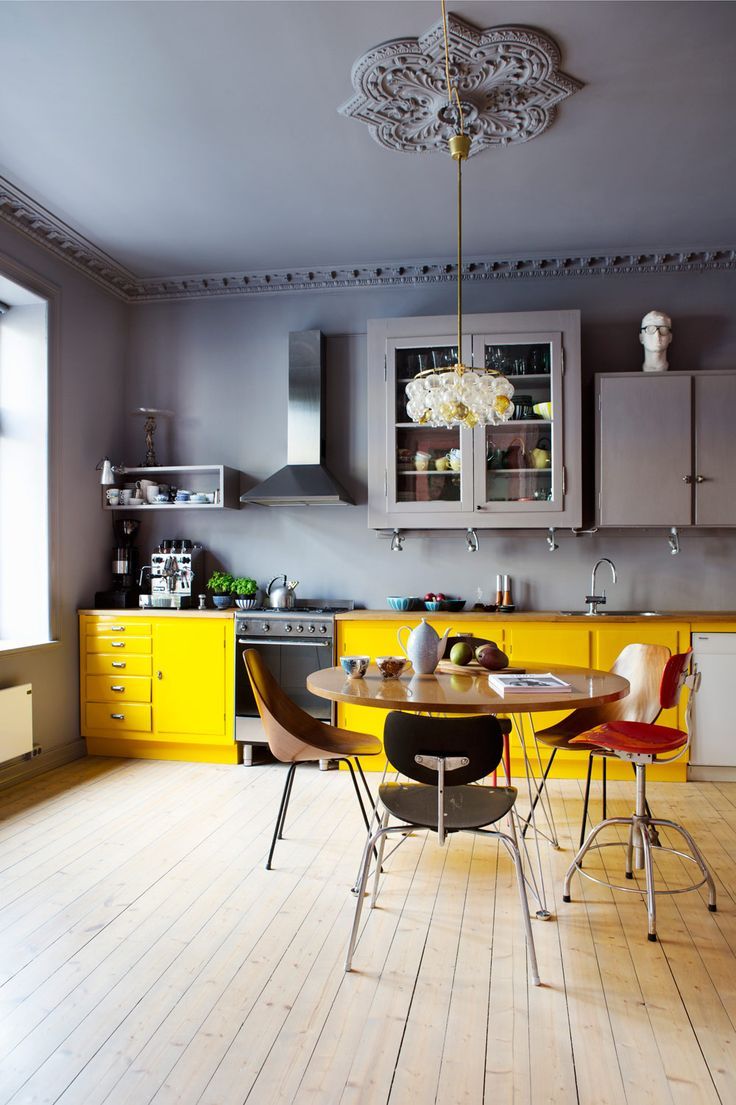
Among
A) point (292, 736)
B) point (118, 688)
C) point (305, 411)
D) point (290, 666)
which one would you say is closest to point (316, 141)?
point (305, 411)

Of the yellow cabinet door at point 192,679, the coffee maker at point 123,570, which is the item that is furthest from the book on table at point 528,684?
the coffee maker at point 123,570

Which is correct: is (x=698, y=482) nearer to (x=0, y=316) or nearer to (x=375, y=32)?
(x=375, y=32)

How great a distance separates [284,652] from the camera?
420 cm

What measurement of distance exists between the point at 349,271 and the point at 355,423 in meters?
0.98

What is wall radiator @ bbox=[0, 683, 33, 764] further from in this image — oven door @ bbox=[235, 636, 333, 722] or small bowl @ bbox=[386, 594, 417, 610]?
small bowl @ bbox=[386, 594, 417, 610]

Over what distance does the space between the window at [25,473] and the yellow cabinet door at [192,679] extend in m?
0.69

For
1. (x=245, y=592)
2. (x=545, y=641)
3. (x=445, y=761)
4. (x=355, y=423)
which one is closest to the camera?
(x=445, y=761)

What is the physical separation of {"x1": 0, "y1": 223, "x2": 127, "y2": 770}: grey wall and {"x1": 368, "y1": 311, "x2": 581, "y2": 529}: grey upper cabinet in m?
1.82

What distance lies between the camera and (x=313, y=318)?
15.7 ft

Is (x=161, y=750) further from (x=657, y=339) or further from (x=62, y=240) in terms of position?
(x=657, y=339)

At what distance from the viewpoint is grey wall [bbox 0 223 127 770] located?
4020 millimetres

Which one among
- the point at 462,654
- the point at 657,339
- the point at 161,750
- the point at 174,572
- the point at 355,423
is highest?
the point at 657,339

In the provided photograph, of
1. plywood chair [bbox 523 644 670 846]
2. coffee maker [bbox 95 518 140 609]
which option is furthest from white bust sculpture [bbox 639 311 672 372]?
coffee maker [bbox 95 518 140 609]

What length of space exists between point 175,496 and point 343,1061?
3.69 metres
